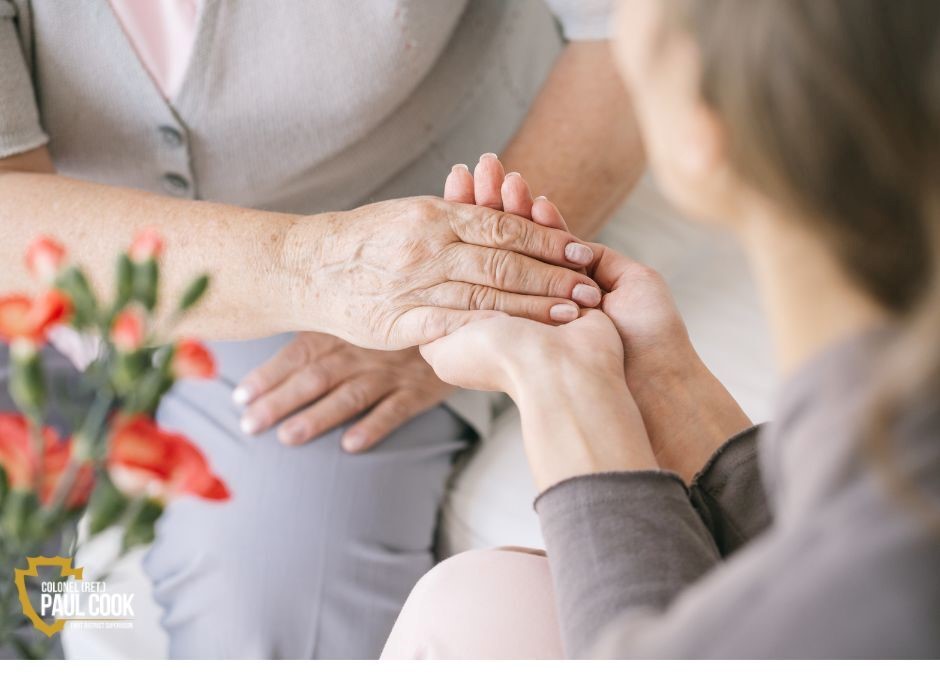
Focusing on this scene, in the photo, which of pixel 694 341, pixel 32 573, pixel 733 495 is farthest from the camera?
pixel 694 341

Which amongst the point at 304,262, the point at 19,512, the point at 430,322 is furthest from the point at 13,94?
the point at 19,512

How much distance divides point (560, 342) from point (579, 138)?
12.3 inches

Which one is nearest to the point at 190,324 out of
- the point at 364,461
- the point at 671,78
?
the point at 364,461

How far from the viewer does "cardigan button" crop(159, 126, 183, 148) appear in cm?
69

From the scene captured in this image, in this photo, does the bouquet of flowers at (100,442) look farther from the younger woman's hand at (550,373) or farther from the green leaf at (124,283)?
the younger woman's hand at (550,373)

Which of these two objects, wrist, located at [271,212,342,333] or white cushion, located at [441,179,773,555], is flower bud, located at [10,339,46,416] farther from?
white cushion, located at [441,179,773,555]

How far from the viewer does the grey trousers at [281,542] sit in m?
0.70

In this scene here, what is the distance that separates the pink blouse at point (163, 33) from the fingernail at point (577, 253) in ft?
1.04

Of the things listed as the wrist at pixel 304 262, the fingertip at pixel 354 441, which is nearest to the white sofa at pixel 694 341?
the fingertip at pixel 354 441

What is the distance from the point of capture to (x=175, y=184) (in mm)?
736

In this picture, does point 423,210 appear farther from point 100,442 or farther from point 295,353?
point 100,442

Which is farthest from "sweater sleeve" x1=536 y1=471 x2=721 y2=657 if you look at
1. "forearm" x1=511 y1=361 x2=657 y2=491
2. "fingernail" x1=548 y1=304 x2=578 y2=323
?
"fingernail" x1=548 y1=304 x2=578 y2=323

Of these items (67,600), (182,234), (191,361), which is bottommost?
(67,600)

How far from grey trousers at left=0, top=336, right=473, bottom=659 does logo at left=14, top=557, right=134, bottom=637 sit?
6.1 inches
